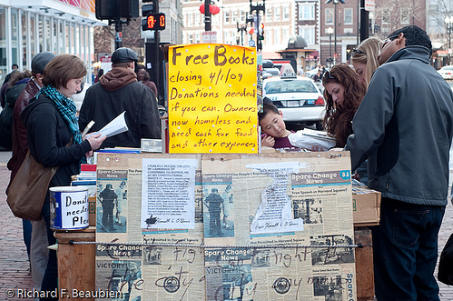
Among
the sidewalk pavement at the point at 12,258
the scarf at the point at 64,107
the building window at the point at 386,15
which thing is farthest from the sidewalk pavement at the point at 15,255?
the building window at the point at 386,15

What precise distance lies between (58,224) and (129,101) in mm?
2659

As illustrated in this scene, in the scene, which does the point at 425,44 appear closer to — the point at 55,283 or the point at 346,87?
the point at 346,87

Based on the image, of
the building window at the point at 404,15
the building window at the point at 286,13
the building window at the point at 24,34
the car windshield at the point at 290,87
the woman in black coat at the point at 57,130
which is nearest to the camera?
the woman in black coat at the point at 57,130

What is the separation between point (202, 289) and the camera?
3.43m

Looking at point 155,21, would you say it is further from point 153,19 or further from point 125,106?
point 125,106

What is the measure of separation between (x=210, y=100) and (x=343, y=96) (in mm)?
1351

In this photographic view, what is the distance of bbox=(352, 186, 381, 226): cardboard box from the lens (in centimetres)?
360

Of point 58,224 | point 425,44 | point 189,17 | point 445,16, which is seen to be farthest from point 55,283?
point 189,17

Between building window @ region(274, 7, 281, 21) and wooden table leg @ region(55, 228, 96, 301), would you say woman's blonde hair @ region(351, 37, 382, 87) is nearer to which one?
wooden table leg @ region(55, 228, 96, 301)

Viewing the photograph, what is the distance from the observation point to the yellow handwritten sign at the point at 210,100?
3619 millimetres

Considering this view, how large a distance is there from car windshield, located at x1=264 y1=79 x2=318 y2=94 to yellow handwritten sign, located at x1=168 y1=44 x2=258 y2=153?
16.3m

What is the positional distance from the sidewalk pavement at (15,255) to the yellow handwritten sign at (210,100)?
2.78 meters

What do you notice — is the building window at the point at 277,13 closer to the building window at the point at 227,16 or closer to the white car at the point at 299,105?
the building window at the point at 227,16

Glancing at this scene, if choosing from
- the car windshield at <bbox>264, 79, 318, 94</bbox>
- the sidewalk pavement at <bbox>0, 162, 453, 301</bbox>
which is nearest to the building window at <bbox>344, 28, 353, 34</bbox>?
the car windshield at <bbox>264, 79, 318, 94</bbox>
